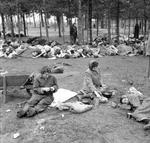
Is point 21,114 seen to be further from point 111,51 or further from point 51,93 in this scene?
point 111,51

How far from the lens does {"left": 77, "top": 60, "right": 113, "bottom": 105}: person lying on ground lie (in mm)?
5582

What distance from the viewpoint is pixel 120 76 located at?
8.75 meters

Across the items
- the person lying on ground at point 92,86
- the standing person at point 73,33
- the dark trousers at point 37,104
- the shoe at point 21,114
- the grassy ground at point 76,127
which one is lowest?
the grassy ground at point 76,127

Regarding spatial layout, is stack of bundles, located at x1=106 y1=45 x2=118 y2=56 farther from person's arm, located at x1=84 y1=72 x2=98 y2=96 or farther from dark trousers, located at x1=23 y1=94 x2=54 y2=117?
dark trousers, located at x1=23 y1=94 x2=54 y2=117

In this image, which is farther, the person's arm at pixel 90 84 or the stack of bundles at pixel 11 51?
the stack of bundles at pixel 11 51

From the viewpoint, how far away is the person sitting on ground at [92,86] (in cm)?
558

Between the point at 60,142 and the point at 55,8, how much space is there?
1464cm

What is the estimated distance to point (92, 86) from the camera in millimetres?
5598

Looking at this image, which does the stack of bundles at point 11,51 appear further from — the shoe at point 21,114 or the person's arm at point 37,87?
the shoe at point 21,114

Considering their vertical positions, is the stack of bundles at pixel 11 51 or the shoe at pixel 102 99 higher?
the stack of bundles at pixel 11 51

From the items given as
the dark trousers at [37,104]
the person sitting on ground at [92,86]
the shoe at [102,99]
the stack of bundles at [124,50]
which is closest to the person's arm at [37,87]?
the dark trousers at [37,104]

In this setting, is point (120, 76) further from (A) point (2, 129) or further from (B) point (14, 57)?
(B) point (14, 57)

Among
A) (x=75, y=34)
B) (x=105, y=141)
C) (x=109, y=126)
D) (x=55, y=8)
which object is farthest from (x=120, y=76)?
(x=55, y=8)

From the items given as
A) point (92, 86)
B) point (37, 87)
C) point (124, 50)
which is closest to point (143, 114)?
point (92, 86)
